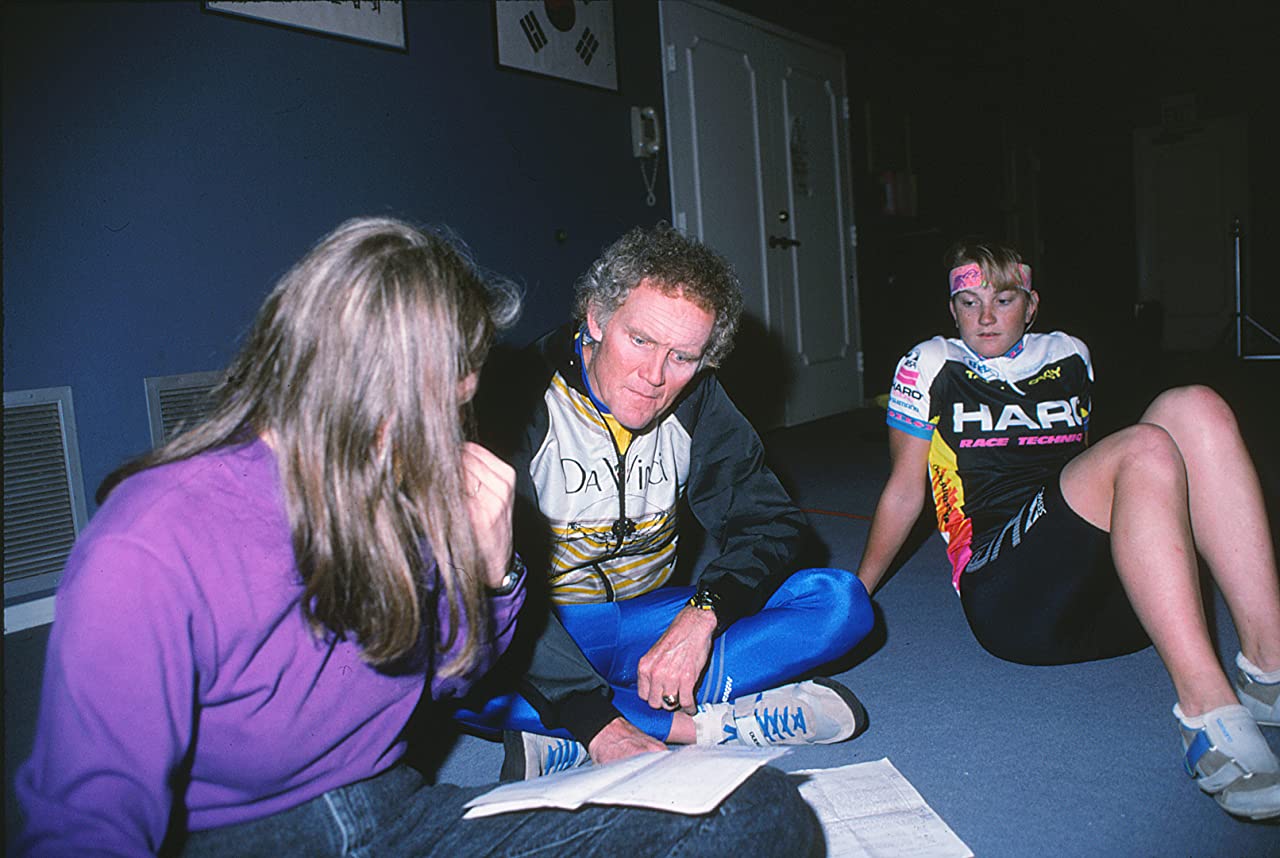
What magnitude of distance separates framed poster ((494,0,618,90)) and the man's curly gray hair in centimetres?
228

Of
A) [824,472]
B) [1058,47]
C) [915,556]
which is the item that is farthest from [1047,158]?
[915,556]

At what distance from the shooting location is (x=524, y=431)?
138 centimetres

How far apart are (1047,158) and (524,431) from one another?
8.11 metres

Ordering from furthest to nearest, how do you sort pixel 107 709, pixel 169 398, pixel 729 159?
pixel 729 159
pixel 169 398
pixel 107 709

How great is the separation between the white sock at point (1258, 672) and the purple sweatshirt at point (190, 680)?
4.36 feet

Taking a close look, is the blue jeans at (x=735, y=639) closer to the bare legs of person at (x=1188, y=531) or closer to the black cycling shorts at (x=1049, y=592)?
the black cycling shorts at (x=1049, y=592)

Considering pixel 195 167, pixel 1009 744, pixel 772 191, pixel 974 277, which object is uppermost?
pixel 772 191

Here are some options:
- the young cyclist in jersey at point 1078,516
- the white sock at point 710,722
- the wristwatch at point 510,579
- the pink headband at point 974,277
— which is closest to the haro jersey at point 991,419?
the young cyclist in jersey at point 1078,516

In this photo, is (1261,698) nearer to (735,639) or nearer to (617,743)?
(735,639)

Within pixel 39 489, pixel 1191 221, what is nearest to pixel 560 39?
pixel 39 489

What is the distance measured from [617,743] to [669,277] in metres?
0.70

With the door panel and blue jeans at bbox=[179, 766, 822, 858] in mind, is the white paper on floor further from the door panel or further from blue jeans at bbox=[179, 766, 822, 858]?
the door panel

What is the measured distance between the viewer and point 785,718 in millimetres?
1380

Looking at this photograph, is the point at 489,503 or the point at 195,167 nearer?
the point at 489,503
